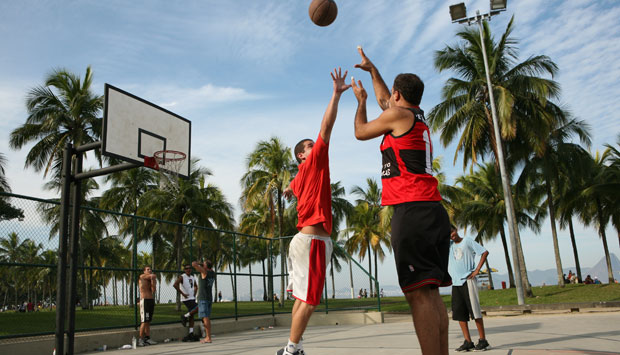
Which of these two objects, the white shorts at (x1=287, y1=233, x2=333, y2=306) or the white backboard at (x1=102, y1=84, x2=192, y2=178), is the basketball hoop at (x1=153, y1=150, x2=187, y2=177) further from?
the white shorts at (x1=287, y1=233, x2=333, y2=306)

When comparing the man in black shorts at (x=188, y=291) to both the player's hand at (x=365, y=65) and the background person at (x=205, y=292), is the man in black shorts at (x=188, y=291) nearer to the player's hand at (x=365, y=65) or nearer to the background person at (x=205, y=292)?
the background person at (x=205, y=292)

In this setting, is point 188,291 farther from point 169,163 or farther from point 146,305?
point 169,163

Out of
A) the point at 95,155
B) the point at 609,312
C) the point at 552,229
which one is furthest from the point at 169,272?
the point at 552,229

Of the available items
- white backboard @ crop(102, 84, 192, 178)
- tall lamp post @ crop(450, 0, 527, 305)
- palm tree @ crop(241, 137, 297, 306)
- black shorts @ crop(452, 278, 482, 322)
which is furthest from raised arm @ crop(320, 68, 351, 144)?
palm tree @ crop(241, 137, 297, 306)

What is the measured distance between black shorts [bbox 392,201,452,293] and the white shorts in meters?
1.22

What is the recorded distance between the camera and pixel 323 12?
20.4 ft

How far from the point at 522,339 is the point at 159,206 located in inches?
1025

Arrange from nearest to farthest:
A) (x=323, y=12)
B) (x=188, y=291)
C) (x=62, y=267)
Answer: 1. (x=62, y=267)
2. (x=323, y=12)
3. (x=188, y=291)

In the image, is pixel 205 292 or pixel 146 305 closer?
pixel 146 305

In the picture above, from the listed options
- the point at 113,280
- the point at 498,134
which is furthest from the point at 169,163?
the point at 498,134

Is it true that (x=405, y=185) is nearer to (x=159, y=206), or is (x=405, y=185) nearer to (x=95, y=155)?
(x=95, y=155)

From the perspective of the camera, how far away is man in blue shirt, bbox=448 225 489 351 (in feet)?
21.8

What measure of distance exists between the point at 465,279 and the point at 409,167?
4323 millimetres

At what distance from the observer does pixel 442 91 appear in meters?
25.1
